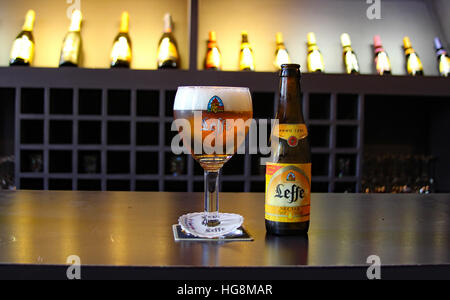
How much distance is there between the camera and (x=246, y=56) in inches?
96.7

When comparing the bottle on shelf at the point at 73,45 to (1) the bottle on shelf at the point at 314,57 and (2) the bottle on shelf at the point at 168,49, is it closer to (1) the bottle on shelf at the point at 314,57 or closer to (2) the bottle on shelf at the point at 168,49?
(2) the bottle on shelf at the point at 168,49

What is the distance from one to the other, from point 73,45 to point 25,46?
9.6 inches

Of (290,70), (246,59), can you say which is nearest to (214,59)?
(246,59)

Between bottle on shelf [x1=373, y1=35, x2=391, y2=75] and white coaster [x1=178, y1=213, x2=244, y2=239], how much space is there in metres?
2.09

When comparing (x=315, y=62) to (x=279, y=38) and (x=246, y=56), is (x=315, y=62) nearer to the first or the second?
(x=279, y=38)

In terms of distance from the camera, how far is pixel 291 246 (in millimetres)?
537

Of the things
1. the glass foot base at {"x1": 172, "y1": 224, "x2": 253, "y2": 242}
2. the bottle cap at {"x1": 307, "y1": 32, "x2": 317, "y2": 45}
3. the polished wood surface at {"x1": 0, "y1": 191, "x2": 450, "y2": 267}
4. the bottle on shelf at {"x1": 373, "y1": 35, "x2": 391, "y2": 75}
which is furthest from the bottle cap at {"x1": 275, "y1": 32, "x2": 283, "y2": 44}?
the glass foot base at {"x1": 172, "y1": 224, "x2": 253, "y2": 242}

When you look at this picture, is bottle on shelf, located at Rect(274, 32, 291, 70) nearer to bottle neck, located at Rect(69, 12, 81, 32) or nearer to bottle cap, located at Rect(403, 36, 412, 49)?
bottle cap, located at Rect(403, 36, 412, 49)

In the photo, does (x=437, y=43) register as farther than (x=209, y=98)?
Yes

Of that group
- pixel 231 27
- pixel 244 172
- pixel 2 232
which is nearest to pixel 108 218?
pixel 2 232

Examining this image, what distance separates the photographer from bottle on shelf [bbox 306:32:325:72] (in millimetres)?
2477

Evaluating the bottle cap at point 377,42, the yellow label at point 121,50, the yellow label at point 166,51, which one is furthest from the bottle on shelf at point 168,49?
the bottle cap at point 377,42

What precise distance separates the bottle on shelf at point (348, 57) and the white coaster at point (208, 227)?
6.60ft
